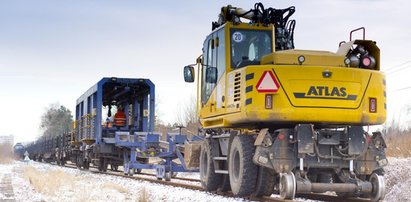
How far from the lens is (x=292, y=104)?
33.3 ft

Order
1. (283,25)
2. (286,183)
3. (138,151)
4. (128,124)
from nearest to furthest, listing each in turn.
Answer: (286,183), (283,25), (138,151), (128,124)

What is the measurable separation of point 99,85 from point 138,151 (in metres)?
4.22

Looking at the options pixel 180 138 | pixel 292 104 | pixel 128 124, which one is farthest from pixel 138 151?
pixel 292 104

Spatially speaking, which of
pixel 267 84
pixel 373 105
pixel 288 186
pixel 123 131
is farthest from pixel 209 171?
pixel 123 131

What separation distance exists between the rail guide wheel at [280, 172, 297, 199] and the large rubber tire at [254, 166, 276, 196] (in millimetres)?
810

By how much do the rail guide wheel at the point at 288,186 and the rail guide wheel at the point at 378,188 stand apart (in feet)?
5.12

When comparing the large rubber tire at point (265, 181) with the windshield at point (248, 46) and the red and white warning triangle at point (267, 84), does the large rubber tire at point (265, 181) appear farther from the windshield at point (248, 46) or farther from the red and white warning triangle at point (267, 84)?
the windshield at point (248, 46)

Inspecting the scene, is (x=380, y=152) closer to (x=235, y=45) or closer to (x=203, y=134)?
(x=235, y=45)

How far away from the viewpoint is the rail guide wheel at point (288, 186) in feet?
32.4

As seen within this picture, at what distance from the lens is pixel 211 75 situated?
40.6ft

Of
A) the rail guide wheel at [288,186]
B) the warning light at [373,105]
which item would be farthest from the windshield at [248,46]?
the rail guide wheel at [288,186]

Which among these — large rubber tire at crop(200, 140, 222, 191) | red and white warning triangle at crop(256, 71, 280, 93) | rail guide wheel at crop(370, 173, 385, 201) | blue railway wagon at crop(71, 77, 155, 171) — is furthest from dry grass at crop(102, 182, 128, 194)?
blue railway wagon at crop(71, 77, 155, 171)

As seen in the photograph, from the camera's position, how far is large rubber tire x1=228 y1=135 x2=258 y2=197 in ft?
35.7

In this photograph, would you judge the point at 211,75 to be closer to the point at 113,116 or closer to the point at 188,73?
the point at 188,73
